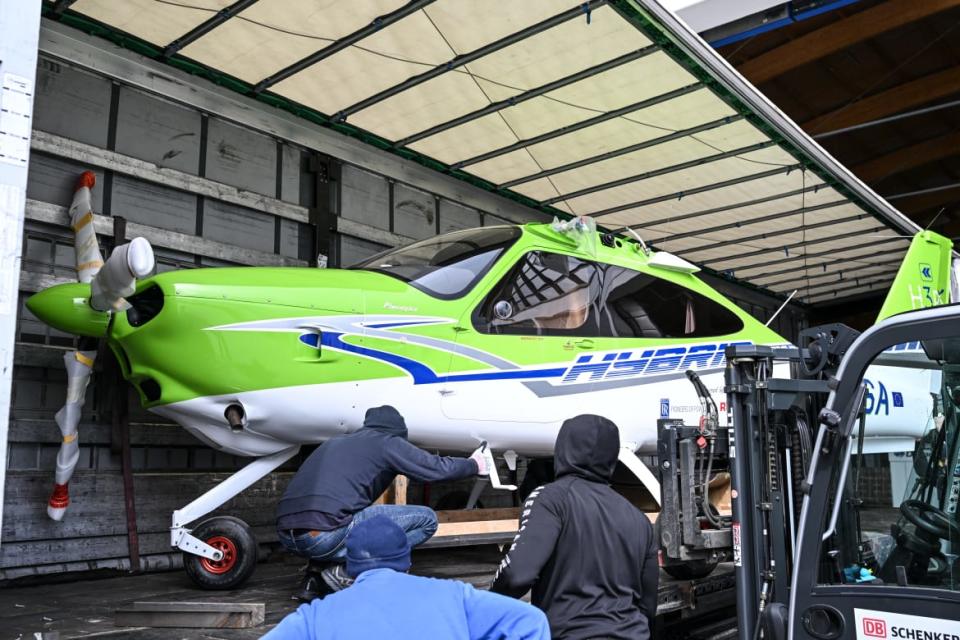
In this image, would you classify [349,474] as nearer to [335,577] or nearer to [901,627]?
[335,577]

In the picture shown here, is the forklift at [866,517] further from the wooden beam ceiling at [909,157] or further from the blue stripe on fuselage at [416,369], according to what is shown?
the wooden beam ceiling at [909,157]

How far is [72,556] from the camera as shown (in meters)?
5.72

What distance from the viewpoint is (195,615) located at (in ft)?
12.0

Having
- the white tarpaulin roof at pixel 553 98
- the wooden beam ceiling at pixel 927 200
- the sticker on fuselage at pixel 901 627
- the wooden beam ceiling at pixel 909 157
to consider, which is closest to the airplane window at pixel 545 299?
the white tarpaulin roof at pixel 553 98

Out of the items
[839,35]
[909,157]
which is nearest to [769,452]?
[839,35]

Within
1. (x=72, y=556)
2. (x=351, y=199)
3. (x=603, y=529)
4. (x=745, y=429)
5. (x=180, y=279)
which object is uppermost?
(x=351, y=199)

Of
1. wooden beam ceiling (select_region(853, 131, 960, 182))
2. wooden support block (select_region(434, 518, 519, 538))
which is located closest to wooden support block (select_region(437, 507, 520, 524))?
wooden support block (select_region(434, 518, 519, 538))

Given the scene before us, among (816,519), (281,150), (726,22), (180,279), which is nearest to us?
(816,519)

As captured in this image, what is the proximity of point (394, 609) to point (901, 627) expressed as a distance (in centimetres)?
178

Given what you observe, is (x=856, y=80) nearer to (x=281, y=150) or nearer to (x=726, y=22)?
(x=726, y=22)

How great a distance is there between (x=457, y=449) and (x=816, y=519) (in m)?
2.92

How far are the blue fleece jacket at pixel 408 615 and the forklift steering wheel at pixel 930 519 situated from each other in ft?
5.06

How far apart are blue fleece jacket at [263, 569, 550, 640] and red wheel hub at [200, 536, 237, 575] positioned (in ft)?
9.82

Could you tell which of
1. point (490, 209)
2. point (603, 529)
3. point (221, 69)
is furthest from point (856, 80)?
point (603, 529)
